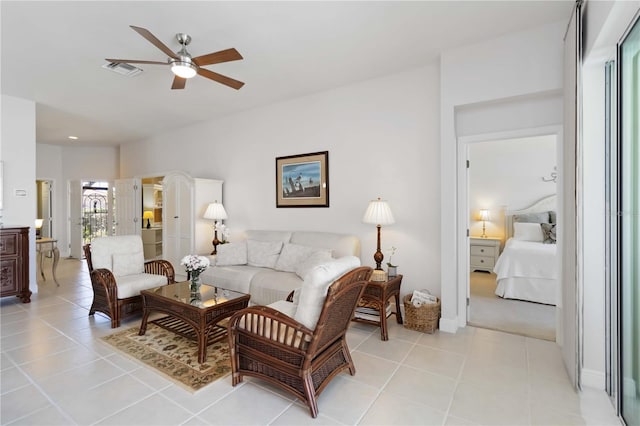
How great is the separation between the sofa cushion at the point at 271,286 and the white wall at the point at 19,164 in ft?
11.5

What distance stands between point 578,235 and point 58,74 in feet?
18.0

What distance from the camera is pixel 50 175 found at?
7.92m

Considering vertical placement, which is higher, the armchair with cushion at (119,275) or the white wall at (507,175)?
the white wall at (507,175)

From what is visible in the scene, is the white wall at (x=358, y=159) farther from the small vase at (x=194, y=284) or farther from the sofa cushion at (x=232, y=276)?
Result: the small vase at (x=194, y=284)

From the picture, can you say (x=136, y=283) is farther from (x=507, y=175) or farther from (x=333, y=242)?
(x=507, y=175)

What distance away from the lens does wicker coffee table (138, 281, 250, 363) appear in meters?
2.67

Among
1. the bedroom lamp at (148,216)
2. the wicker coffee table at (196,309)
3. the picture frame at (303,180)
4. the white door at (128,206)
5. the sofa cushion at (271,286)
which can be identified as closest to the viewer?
the wicker coffee table at (196,309)

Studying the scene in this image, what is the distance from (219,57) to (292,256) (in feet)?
7.90

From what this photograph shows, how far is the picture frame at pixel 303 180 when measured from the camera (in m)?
4.39

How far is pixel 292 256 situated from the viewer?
4.08 metres

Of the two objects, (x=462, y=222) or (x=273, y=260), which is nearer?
(x=462, y=222)

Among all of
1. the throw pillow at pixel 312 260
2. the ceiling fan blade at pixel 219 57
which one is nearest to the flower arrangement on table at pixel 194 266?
the throw pillow at pixel 312 260

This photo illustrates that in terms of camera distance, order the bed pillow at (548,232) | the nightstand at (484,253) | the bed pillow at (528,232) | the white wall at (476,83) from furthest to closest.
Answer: the nightstand at (484,253) → the bed pillow at (528,232) → the bed pillow at (548,232) → the white wall at (476,83)

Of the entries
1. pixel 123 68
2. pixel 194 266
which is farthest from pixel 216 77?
pixel 194 266
